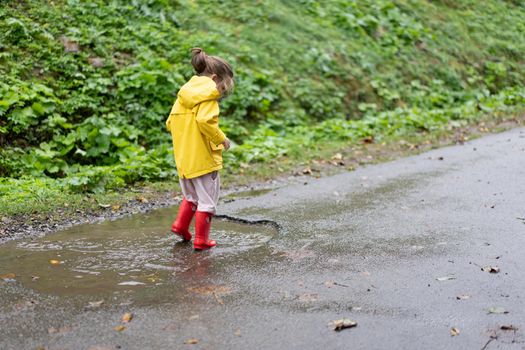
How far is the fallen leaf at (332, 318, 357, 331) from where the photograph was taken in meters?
4.14

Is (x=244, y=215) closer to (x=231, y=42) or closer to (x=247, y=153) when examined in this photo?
(x=247, y=153)

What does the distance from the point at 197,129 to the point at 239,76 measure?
6.86 m

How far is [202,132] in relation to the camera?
18.8ft

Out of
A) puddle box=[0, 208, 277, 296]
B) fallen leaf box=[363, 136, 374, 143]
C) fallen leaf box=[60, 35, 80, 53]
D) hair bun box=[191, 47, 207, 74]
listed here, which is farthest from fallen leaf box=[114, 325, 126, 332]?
fallen leaf box=[363, 136, 374, 143]

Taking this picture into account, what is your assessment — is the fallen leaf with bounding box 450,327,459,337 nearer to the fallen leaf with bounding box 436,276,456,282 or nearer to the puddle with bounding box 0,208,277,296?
the fallen leaf with bounding box 436,276,456,282

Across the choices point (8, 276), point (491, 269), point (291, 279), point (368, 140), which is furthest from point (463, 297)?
point (368, 140)

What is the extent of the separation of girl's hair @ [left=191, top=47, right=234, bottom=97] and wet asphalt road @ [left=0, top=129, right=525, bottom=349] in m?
1.44

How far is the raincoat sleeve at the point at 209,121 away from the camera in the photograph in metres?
5.64

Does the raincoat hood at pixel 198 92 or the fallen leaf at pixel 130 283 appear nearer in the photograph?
the fallen leaf at pixel 130 283

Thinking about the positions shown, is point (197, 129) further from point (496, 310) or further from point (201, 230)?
point (496, 310)

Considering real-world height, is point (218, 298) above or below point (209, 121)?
below

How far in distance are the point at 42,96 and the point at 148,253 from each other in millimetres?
4837

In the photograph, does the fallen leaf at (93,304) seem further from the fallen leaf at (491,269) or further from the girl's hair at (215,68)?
the fallen leaf at (491,269)

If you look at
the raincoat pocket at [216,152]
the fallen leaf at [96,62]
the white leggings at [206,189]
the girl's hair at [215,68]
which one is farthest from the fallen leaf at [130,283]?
the fallen leaf at [96,62]
